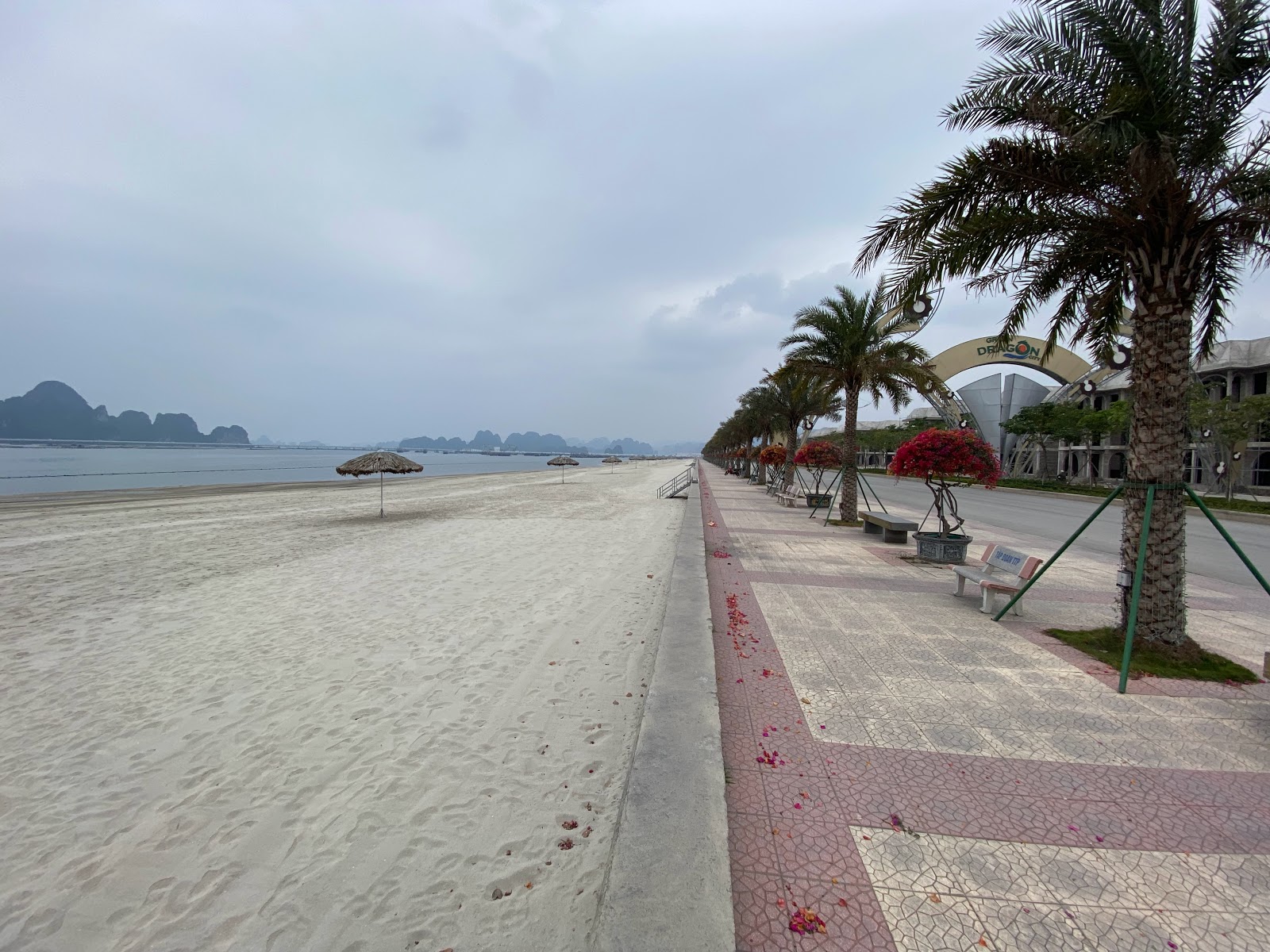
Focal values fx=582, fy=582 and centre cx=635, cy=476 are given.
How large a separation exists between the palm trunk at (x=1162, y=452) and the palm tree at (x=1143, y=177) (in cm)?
1

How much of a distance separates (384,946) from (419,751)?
1443mm

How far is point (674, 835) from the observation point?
2541 millimetres

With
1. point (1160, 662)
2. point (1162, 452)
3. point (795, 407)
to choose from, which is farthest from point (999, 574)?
point (795, 407)

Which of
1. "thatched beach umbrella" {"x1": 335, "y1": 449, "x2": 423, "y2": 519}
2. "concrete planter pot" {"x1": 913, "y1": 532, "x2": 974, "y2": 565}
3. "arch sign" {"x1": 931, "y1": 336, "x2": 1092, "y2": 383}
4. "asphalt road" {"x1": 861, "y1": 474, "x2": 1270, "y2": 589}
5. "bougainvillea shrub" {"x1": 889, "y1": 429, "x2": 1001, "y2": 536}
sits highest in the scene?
"arch sign" {"x1": 931, "y1": 336, "x2": 1092, "y2": 383}

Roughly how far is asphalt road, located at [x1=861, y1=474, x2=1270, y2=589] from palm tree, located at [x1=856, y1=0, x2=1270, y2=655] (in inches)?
186

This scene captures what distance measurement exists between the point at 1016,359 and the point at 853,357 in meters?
40.8

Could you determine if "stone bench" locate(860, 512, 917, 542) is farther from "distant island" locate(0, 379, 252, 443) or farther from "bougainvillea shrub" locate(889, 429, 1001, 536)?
"distant island" locate(0, 379, 252, 443)

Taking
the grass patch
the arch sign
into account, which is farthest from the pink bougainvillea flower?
the arch sign

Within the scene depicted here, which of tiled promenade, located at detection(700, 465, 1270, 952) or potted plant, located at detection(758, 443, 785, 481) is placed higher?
potted plant, located at detection(758, 443, 785, 481)

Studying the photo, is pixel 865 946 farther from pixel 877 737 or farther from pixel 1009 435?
pixel 1009 435

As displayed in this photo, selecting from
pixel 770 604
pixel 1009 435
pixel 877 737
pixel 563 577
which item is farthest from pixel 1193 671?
pixel 1009 435

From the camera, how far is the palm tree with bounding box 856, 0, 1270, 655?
466cm

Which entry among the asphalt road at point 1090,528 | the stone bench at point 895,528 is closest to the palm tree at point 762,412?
the asphalt road at point 1090,528

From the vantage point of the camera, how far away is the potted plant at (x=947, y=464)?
30.9ft
